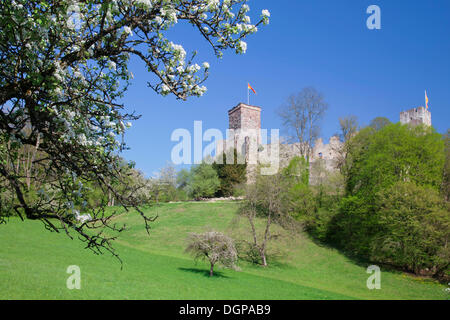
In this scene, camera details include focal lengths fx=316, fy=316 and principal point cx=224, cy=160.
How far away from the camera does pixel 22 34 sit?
189 inches

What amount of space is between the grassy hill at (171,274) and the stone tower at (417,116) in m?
28.5

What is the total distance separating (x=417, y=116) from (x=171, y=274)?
46.3 metres

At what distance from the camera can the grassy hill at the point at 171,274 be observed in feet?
51.3

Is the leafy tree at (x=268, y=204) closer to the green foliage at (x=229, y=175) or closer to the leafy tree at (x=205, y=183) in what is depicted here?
the green foliage at (x=229, y=175)

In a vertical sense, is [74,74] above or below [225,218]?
above

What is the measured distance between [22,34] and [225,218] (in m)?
40.9

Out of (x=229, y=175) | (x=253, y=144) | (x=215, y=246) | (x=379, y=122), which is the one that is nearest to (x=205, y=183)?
(x=229, y=175)

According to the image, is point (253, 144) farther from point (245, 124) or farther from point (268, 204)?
point (268, 204)

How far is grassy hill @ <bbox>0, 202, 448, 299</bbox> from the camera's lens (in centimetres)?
1565

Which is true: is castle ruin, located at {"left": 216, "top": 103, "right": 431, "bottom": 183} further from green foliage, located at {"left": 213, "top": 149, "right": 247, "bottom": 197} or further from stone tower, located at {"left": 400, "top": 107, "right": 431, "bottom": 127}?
stone tower, located at {"left": 400, "top": 107, "right": 431, "bottom": 127}

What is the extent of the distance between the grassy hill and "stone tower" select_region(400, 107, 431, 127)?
1122 inches

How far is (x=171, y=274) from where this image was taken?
2297cm
